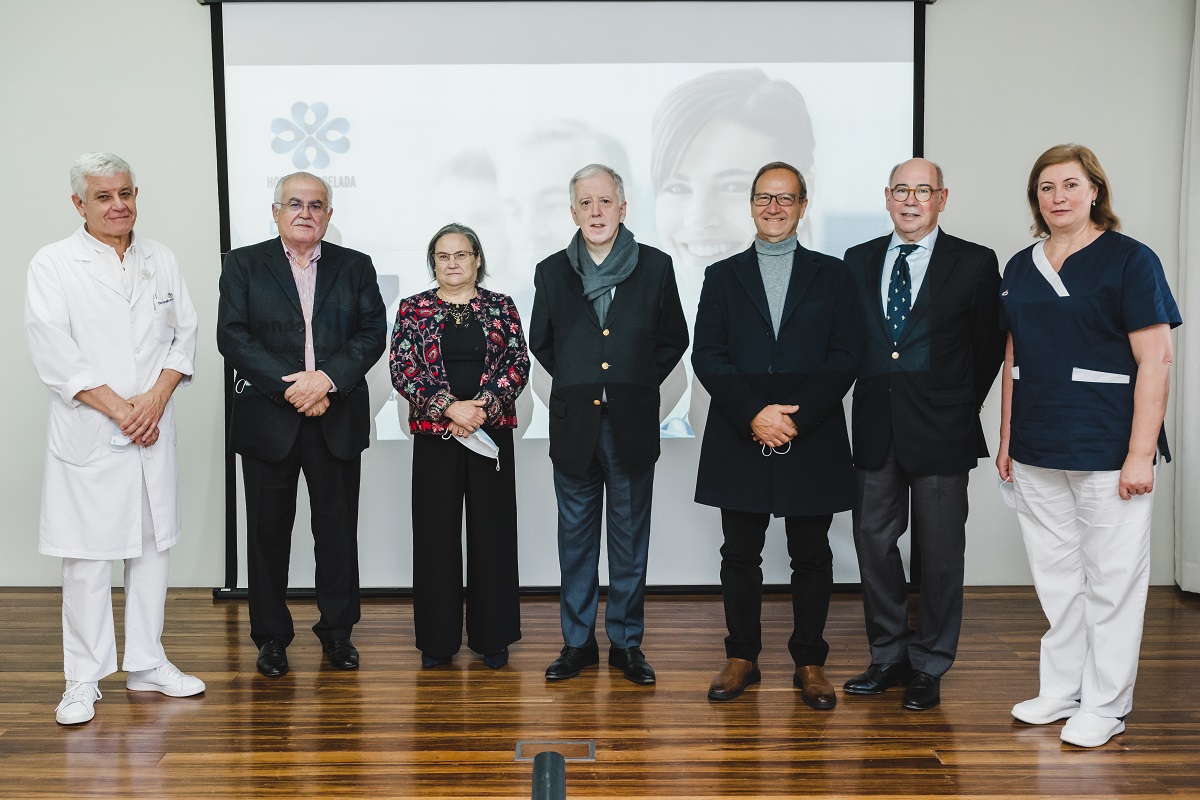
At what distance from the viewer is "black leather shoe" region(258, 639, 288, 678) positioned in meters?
3.52

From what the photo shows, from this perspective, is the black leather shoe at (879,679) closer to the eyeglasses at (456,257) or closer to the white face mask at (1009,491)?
the white face mask at (1009,491)

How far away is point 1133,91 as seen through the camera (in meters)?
4.68

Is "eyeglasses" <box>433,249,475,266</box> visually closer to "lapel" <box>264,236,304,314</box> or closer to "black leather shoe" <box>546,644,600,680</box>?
"lapel" <box>264,236,304,314</box>

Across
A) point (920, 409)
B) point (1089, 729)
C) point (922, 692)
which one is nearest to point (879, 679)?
point (922, 692)

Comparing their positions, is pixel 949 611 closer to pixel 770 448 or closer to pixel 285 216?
pixel 770 448

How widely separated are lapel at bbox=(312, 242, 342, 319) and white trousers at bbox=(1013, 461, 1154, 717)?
244 centimetres

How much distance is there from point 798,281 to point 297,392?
1750 mm

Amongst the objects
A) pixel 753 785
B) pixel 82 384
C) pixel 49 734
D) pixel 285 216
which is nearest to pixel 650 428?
pixel 753 785

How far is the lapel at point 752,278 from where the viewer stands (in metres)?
3.24

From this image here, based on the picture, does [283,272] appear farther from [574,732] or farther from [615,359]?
[574,732]

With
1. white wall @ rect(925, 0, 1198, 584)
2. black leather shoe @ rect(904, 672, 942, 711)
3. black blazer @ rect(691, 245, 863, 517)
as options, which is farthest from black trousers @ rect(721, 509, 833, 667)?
white wall @ rect(925, 0, 1198, 584)

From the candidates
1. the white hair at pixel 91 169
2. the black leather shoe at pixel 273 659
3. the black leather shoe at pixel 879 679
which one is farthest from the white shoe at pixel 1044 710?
the white hair at pixel 91 169

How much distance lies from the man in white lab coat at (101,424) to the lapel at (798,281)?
2.08 m

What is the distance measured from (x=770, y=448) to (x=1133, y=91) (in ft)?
9.63
